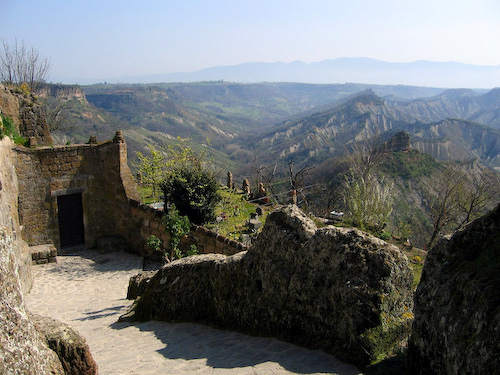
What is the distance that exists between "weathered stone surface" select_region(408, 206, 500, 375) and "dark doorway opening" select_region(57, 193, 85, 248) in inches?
582

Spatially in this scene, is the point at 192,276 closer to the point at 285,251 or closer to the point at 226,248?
the point at 285,251

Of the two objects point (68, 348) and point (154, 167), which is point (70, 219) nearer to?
point (154, 167)

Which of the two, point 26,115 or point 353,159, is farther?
point 353,159

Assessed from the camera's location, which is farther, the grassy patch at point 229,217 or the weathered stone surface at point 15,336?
the grassy patch at point 229,217

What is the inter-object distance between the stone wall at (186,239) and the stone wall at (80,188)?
20.4 inches

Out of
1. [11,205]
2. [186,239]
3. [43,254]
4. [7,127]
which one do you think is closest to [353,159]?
[186,239]

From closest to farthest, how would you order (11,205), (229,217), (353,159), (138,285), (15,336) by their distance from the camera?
(15,336), (138,285), (11,205), (229,217), (353,159)

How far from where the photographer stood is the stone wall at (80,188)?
597 inches

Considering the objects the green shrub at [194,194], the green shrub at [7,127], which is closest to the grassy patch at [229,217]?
the green shrub at [194,194]

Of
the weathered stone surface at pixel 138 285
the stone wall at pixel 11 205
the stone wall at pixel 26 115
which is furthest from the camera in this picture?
the stone wall at pixel 26 115

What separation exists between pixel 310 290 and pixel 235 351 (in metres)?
1.40

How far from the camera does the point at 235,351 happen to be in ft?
19.1

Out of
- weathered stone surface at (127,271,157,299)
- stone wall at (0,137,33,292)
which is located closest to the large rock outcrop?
weathered stone surface at (127,271,157,299)

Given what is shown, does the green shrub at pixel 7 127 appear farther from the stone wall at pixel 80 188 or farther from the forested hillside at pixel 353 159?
the forested hillside at pixel 353 159
